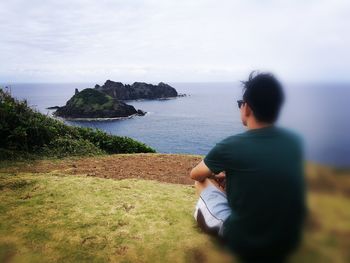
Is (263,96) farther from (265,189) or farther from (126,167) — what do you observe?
(126,167)

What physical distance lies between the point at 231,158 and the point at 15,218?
4.48 meters

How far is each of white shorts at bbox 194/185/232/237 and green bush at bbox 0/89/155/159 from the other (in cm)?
927

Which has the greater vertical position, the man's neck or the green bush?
the man's neck

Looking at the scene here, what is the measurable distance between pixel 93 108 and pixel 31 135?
85.3m

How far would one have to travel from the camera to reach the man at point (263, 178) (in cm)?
179

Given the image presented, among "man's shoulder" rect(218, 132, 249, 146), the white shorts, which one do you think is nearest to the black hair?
"man's shoulder" rect(218, 132, 249, 146)

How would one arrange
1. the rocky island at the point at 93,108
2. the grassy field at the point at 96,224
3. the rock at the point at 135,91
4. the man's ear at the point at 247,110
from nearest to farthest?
the man's ear at the point at 247,110, the grassy field at the point at 96,224, the rocky island at the point at 93,108, the rock at the point at 135,91

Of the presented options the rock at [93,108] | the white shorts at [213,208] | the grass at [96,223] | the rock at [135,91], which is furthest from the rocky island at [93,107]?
the white shorts at [213,208]

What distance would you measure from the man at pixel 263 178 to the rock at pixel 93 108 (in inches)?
3765

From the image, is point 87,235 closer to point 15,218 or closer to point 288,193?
point 15,218

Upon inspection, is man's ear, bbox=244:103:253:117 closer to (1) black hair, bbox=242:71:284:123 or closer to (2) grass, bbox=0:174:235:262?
(1) black hair, bbox=242:71:284:123

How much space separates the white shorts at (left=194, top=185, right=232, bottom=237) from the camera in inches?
167

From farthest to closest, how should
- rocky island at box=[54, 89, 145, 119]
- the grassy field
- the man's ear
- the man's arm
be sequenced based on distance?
rocky island at box=[54, 89, 145, 119], the grassy field, the man's arm, the man's ear

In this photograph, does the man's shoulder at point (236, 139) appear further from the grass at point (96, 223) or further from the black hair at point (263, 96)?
the grass at point (96, 223)
